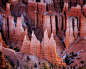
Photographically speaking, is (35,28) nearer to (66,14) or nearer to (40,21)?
(40,21)

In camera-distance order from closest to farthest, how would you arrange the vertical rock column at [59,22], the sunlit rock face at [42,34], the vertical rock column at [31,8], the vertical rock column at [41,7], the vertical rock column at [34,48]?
the sunlit rock face at [42,34], the vertical rock column at [34,48], the vertical rock column at [59,22], the vertical rock column at [41,7], the vertical rock column at [31,8]

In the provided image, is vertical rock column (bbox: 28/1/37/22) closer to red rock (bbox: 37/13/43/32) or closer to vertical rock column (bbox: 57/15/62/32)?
red rock (bbox: 37/13/43/32)

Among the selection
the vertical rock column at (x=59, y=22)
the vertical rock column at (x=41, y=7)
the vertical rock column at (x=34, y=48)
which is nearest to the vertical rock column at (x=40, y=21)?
the vertical rock column at (x=41, y=7)

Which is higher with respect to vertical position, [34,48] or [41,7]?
[41,7]

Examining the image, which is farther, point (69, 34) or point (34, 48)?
point (69, 34)

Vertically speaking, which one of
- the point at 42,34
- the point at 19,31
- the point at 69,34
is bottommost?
the point at 42,34

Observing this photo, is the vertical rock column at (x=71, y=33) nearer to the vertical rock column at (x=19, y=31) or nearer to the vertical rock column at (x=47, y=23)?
the vertical rock column at (x=47, y=23)

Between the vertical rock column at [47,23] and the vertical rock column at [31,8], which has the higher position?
the vertical rock column at [31,8]

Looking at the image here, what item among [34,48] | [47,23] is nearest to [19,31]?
[47,23]

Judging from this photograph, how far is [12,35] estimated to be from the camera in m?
23.5

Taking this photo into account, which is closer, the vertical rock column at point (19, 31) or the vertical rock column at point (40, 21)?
the vertical rock column at point (19, 31)

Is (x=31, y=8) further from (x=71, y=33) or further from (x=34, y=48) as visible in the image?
(x=34, y=48)

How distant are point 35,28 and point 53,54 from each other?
7.11m

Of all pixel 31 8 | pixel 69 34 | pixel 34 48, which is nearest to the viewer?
pixel 34 48
